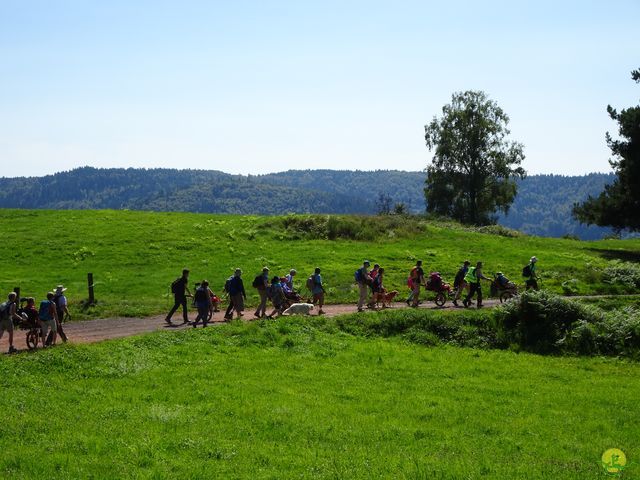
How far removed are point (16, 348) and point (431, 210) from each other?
68212 mm

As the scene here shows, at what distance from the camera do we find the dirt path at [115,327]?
81.0 feet

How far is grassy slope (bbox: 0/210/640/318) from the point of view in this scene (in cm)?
3916

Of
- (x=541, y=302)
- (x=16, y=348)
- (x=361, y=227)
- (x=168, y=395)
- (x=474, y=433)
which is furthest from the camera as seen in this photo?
(x=361, y=227)

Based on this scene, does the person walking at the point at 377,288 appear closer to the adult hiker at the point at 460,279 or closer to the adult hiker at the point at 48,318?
the adult hiker at the point at 460,279

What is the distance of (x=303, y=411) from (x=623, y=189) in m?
49.9

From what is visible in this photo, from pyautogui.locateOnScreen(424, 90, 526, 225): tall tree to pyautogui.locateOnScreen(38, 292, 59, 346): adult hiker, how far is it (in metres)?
65.4

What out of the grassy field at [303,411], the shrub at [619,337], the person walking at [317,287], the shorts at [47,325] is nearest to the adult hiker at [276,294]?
the person walking at [317,287]

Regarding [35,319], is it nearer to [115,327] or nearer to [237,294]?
[115,327]

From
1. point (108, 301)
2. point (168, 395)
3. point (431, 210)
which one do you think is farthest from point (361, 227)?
point (168, 395)

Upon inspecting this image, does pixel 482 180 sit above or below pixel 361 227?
above

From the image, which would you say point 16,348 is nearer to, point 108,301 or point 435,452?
point 108,301

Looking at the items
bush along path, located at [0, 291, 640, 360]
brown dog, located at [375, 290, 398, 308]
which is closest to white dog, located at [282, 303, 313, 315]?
bush along path, located at [0, 291, 640, 360]

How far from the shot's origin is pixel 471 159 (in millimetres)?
82000

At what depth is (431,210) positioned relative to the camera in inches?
3386
